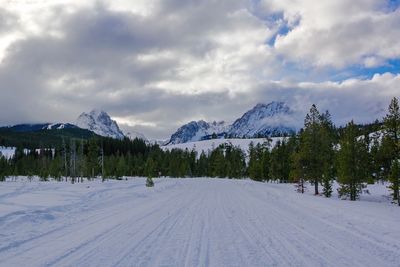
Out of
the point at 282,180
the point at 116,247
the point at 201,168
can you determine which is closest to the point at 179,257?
the point at 116,247

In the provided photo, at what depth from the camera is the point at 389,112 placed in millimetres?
32281

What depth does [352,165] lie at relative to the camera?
34.5 meters

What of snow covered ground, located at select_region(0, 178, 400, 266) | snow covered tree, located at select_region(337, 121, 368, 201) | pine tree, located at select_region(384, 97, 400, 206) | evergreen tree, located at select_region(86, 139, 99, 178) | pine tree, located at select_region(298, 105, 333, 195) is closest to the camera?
snow covered ground, located at select_region(0, 178, 400, 266)

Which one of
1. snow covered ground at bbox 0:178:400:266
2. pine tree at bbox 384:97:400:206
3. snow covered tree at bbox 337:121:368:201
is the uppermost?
pine tree at bbox 384:97:400:206

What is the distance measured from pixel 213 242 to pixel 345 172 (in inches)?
1080

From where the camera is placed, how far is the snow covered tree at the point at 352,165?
3453 centimetres

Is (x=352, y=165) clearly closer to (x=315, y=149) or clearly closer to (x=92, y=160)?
(x=315, y=149)

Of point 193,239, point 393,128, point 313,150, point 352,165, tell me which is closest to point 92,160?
point 313,150

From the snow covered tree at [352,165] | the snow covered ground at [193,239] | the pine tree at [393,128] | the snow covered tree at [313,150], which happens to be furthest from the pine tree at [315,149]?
the snow covered ground at [193,239]

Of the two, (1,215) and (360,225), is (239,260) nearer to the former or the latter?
(360,225)

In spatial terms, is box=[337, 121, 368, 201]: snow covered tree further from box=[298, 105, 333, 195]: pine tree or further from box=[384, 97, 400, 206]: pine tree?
box=[298, 105, 333, 195]: pine tree

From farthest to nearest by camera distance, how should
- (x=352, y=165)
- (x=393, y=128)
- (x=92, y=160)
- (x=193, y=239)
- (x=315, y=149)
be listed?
(x=92, y=160), (x=315, y=149), (x=352, y=165), (x=393, y=128), (x=193, y=239)

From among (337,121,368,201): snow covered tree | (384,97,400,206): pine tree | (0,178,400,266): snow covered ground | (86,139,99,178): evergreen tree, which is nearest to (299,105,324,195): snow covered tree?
(337,121,368,201): snow covered tree

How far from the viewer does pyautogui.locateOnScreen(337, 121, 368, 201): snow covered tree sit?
1359 inches
